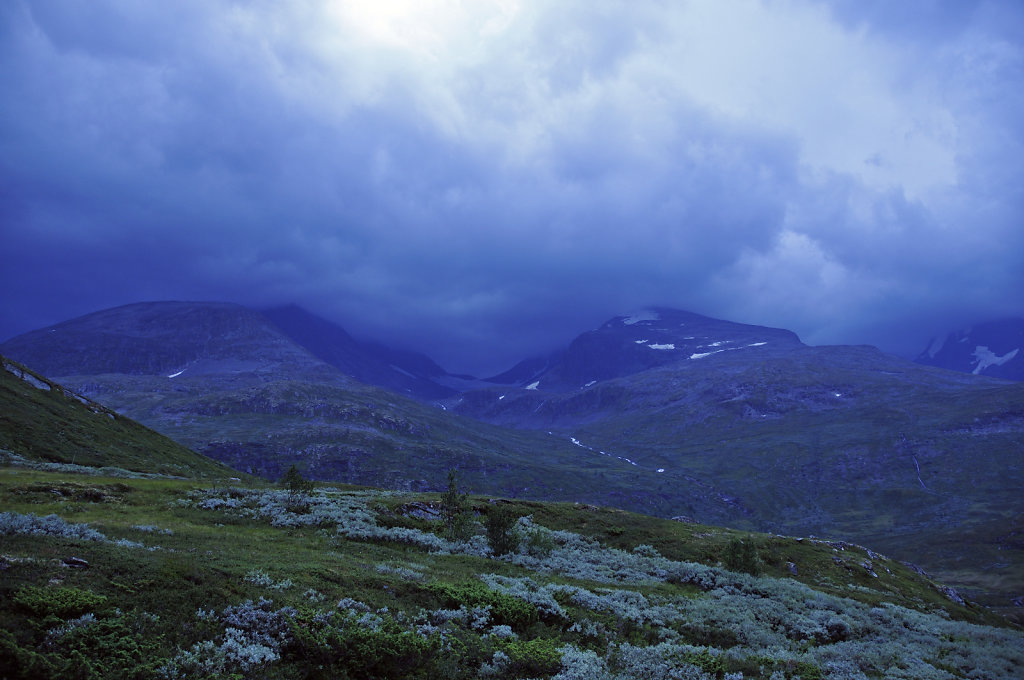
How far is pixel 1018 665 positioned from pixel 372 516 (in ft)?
125

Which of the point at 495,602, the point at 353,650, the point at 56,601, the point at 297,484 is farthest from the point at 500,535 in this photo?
the point at 56,601

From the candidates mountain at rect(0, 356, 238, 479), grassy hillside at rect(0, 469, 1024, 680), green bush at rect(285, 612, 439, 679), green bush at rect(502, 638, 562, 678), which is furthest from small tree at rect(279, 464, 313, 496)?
green bush at rect(502, 638, 562, 678)

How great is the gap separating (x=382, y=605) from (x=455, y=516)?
25.3 m

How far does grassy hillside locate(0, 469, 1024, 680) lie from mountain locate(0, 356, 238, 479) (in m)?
35.1

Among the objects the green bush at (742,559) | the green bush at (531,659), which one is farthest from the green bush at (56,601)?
the green bush at (742,559)

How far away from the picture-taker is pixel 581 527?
175 feet

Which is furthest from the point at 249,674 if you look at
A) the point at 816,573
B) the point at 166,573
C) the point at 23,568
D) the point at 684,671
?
the point at 816,573

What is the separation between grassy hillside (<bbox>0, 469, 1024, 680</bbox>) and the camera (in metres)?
14.3

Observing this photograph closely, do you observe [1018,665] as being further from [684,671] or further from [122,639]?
[122,639]

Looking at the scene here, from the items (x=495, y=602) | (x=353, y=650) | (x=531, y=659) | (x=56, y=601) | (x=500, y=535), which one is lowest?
(x=500, y=535)

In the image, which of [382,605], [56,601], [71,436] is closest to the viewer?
[56,601]

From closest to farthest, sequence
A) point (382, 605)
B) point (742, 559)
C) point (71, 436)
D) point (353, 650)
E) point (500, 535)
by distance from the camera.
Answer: point (353, 650) < point (382, 605) < point (500, 535) < point (742, 559) < point (71, 436)

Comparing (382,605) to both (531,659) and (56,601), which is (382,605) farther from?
(56,601)

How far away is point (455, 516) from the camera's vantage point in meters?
44.7
